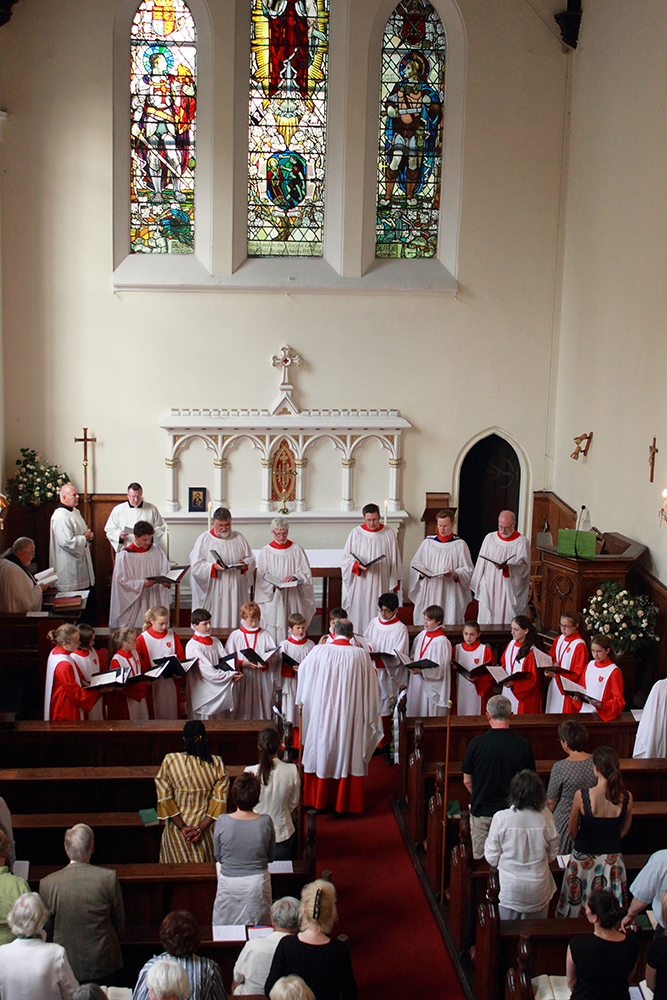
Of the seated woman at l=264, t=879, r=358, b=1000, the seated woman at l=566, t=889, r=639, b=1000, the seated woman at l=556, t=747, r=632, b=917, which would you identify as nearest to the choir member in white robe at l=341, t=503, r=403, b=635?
the seated woman at l=556, t=747, r=632, b=917

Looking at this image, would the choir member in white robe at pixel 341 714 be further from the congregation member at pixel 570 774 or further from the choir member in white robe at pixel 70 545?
the choir member in white robe at pixel 70 545

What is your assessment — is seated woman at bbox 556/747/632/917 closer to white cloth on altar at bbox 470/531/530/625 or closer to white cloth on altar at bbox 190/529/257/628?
white cloth on altar at bbox 470/531/530/625

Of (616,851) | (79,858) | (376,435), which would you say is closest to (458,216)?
(376,435)

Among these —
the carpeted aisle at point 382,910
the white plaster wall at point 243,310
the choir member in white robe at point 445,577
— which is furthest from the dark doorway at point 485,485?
the carpeted aisle at point 382,910

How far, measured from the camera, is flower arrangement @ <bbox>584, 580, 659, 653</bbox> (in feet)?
34.1

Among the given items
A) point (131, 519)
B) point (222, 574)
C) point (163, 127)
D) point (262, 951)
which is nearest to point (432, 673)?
point (222, 574)

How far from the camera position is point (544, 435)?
14.9 meters

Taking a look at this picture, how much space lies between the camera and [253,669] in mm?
9188

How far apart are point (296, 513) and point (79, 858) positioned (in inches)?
375

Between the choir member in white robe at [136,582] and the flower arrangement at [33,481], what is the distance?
2490 mm

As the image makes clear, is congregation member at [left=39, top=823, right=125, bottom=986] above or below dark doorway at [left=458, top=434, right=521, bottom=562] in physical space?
below

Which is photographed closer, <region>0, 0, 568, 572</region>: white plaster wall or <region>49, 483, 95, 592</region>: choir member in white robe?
<region>49, 483, 95, 592</region>: choir member in white robe

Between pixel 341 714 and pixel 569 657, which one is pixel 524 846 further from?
pixel 569 657

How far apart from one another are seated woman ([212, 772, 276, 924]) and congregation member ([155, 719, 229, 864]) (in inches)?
24.7
